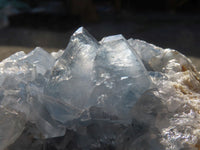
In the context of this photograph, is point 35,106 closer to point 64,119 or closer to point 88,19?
point 64,119

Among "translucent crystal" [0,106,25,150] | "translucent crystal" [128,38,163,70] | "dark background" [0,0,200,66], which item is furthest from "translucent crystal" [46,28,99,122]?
"dark background" [0,0,200,66]

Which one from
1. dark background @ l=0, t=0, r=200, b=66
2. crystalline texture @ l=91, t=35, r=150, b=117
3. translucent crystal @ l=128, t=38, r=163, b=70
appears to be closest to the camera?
crystalline texture @ l=91, t=35, r=150, b=117

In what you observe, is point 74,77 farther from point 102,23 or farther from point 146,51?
point 102,23

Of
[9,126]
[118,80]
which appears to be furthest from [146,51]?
[9,126]

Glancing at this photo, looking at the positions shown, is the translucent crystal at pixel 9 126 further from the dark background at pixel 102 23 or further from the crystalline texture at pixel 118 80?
the dark background at pixel 102 23

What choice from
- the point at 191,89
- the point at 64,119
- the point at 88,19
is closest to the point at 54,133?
the point at 64,119

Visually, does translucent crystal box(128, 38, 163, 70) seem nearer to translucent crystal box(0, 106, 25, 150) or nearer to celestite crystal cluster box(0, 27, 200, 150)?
celestite crystal cluster box(0, 27, 200, 150)

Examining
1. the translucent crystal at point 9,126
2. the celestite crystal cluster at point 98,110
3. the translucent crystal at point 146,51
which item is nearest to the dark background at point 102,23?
the translucent crystal at point 146,51
